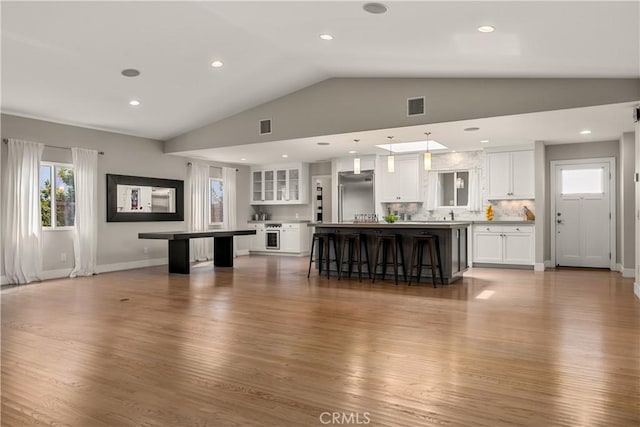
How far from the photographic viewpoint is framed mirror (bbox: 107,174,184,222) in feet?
27.4

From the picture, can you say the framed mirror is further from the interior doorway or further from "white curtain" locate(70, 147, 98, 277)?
the interior doorway

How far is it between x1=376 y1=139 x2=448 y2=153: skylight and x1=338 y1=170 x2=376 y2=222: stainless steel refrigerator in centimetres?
117

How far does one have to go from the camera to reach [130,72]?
6.01m

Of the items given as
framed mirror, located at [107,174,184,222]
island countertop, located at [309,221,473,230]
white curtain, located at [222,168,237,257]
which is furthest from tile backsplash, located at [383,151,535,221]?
framed mirror, located at [107,174,184,222]

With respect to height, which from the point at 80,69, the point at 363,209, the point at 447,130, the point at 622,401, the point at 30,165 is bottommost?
the point at 622,401

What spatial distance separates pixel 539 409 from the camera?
2.37m

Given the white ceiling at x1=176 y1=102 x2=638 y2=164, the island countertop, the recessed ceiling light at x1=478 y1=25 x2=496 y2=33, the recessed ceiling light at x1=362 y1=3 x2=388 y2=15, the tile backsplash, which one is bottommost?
the island countertop

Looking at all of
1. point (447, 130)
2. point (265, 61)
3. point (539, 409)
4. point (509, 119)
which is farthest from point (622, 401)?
point (265, 61)

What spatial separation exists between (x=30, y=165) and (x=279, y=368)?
237 inches

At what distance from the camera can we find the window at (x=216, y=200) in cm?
1059

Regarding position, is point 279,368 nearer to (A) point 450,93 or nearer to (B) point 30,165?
(A) point 450,93

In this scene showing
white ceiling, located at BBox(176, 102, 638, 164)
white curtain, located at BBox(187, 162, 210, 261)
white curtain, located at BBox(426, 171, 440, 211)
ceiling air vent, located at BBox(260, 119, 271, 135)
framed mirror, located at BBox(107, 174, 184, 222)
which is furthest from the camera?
white curtain, located at BBox(187, 162, 210, 261)

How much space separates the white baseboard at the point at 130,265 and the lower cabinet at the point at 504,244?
20.9 ft

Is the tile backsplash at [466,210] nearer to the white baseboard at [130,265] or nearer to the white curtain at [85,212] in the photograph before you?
the white baseboard at [130,265]
